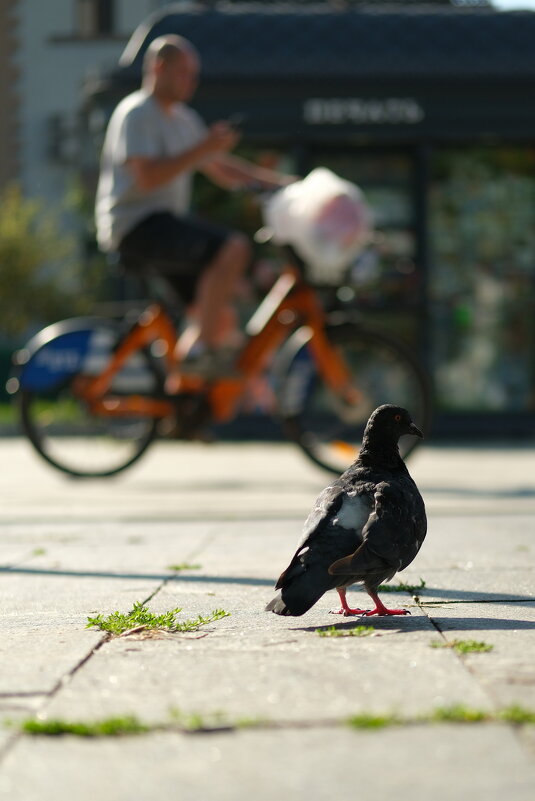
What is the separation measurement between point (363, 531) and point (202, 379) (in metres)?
4.20

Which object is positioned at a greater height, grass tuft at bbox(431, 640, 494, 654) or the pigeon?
the pigeon

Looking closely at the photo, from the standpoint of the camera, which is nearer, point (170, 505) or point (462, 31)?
point (170, 505)

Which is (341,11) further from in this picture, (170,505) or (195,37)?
(170,505)

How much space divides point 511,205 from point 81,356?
18.3 feet

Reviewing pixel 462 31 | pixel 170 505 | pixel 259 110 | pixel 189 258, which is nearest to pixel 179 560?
pixel 170 505

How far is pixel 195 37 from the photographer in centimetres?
1143

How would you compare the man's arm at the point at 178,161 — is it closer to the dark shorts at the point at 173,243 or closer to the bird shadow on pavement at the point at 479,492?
the dark shorts at the point at 173,243

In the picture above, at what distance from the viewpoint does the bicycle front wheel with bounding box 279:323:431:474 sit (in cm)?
735

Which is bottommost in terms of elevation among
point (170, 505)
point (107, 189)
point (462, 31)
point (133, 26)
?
point (170, 505)

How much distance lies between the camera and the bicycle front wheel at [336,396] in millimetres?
7348

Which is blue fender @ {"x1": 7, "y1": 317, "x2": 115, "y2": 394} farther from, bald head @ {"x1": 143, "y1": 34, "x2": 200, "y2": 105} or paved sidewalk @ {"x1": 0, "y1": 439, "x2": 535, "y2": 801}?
paved sidewalk @ {"x1": 0, "y1": 439, "x2": 535, "y2": 801}

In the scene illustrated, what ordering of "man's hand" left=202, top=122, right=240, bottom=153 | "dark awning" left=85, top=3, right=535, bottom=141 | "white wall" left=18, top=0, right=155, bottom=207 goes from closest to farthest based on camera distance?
"man's hand" left=202, top=122, right=240, bottom=153 < "dark awning" left=85, top=3, right=535, bottom=141 < "white wall" left=18, top=0, right=155, bottom=207

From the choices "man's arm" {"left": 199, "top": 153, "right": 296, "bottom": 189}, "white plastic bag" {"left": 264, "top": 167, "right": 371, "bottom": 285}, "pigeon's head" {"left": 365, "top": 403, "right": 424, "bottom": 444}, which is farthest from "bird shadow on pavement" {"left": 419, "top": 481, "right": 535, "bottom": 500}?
"pigeon's head" {"left": 365, "top": 403, "right": 424, "bottom": 444}

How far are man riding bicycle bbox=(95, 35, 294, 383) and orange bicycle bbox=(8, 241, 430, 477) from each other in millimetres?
341
